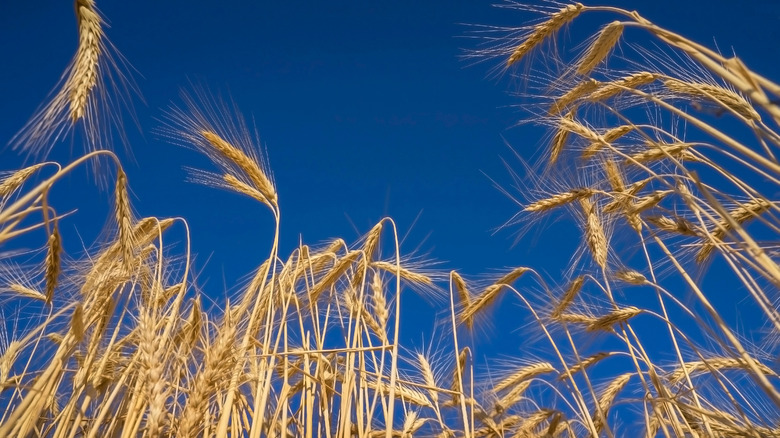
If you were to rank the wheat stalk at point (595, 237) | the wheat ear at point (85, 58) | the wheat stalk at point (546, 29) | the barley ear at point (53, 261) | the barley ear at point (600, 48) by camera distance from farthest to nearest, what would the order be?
the wheat stalk at point (595, 237) < the wheat stalk at point (546, 29) < the barley ear at point (600, 48) < the barley ear at point (53, 261) < the wheat ear at point (85, 58)

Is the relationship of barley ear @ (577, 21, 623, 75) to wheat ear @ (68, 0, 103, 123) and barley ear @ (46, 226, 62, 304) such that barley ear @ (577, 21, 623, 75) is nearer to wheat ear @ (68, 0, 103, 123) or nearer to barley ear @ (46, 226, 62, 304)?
wheat ear @ (68, 0, 103, 123)

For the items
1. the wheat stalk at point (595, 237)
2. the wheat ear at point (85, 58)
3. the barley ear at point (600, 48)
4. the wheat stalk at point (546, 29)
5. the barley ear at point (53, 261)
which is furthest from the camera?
the wheat stalk at point (595, 237)

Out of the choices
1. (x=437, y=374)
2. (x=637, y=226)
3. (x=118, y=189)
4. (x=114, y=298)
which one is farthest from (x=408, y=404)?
(x=118, y=189)

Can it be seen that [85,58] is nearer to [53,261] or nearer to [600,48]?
[53,261]

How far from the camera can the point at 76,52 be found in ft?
6.29

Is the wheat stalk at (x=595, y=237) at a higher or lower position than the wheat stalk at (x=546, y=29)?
lower

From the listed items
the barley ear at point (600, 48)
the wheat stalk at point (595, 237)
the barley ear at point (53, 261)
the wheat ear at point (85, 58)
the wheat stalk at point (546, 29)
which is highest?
the wheat stalk at point (546, 29)

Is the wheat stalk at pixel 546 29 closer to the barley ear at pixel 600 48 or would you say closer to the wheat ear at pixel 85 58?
the barley ear at pixel 600 48

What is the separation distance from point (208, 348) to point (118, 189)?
2.39ft

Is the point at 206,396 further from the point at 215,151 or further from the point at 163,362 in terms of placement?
the point at 215,151

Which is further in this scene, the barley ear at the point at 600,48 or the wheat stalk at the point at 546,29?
the wheat stalk at the point at 546,29

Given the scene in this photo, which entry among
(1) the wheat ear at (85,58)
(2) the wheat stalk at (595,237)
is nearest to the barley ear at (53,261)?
(1) the wheat ear at (85,58)

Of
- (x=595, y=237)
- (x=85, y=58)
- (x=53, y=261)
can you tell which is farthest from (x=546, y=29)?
(x=53, y=261)

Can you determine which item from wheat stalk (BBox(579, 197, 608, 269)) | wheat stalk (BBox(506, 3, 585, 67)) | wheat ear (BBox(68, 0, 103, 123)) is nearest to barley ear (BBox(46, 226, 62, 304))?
wheat ear (BBox(68, 0, 103, 123))
